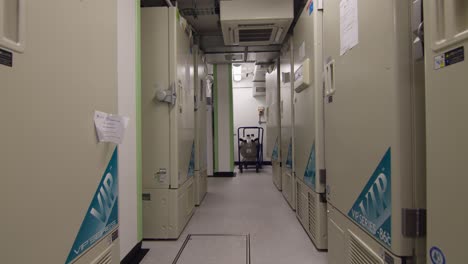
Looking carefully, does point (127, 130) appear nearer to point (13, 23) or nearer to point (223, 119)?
point (13, 23)

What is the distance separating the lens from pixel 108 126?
3.60 feet

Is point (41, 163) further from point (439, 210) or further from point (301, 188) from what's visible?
point (301, 188)

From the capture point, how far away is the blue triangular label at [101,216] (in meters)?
0.92

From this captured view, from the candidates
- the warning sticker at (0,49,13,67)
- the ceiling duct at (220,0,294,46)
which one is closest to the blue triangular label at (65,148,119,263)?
the warning sticker at (0,49,13,67)

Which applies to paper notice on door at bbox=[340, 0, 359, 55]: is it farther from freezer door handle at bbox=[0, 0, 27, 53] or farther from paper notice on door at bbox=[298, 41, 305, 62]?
freezer door handle at bbox=[0, 0, 27, 53]

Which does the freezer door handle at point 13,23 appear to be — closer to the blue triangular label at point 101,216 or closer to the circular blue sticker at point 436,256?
the blue triangular label at point 101,216

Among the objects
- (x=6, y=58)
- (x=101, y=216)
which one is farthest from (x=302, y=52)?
(x=6, y=58)

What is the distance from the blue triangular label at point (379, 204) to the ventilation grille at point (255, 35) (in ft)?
8.09

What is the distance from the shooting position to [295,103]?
2.88 meters

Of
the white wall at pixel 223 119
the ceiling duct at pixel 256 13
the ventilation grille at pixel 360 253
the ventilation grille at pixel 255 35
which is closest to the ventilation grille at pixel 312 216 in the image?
the ventilation grille at pixel 360 253

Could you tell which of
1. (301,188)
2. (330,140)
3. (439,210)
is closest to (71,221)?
(439,210)

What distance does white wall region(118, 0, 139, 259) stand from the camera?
1754mm

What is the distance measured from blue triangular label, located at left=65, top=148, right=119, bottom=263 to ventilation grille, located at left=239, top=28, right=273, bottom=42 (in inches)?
99.3

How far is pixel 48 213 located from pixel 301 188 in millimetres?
2290
